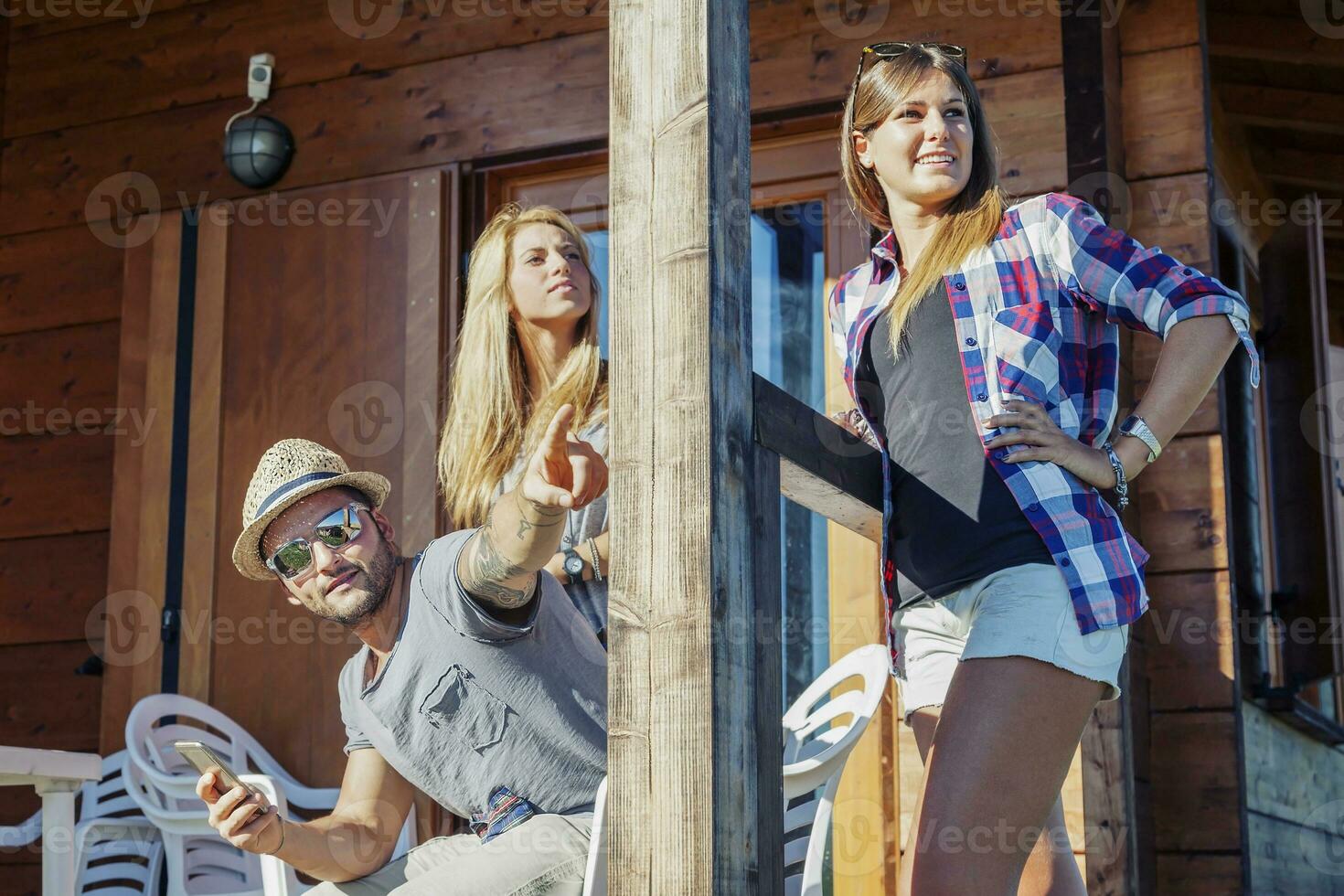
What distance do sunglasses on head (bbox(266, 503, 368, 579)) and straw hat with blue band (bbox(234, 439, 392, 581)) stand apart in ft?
0.18

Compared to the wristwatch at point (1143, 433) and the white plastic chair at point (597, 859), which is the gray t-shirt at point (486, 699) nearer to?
the white plastic chair at point (597, 859)

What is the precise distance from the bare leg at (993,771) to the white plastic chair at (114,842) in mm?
2485

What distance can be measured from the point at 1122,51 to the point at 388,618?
232cm

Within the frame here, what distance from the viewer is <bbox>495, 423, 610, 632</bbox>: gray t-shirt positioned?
2791 mm

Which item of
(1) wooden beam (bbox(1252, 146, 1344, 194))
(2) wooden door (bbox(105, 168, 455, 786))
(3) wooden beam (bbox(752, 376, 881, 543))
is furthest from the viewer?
(1) wooden beam (bbox(1252, 146, 1344, 194))

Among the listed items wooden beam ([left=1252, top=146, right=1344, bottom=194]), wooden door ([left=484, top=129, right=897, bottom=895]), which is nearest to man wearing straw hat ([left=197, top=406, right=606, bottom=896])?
wooden door ([left=484, top=129, right=897, bottom=895])

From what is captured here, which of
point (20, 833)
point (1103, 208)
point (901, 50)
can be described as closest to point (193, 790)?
point (20, 833)

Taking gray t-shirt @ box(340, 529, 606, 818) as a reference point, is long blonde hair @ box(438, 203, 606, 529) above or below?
above

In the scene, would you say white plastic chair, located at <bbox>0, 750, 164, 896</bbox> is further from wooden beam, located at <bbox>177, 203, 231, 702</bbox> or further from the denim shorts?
the denim shorts

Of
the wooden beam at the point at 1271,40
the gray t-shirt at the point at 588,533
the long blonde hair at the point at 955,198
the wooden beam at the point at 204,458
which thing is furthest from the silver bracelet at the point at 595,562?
the wooden beam at the point at 1271,40

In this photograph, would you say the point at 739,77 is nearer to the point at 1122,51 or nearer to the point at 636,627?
the point at 636,627

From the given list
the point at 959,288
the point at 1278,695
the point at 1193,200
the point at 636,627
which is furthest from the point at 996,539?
the point at 1278,695

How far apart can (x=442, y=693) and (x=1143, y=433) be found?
3.48 feet

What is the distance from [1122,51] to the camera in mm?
3625
